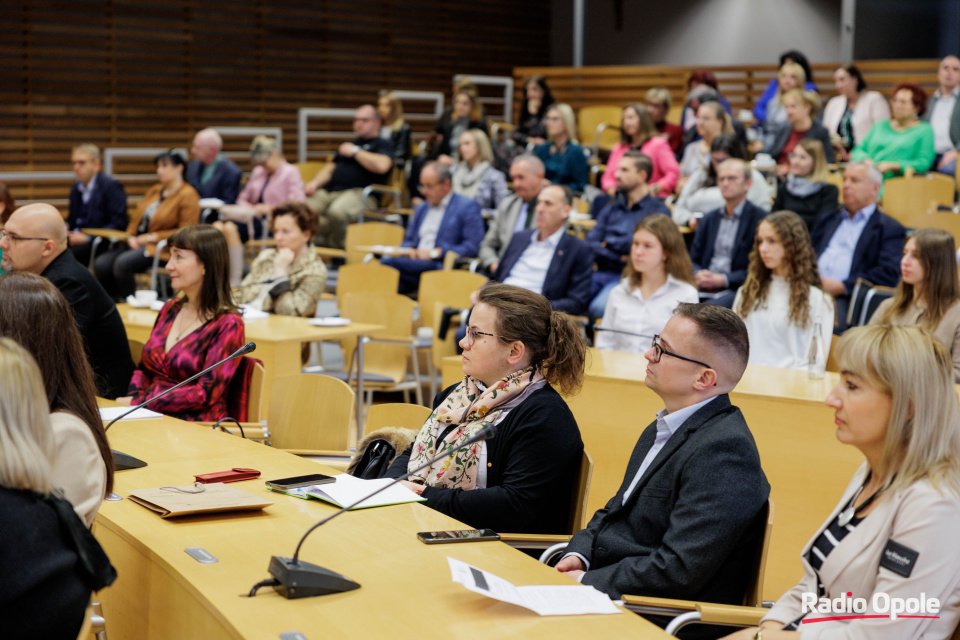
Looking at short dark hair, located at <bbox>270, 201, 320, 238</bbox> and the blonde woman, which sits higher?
short dark hair, located at <bbox>270, 201, 320, 238</bbox>

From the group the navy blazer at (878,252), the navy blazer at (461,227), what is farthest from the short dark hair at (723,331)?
the navy blazer at (461,227)

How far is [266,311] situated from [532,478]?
136 inches

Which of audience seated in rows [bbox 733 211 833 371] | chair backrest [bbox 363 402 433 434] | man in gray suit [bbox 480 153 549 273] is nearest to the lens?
chair backrest [bbox 363 402 433 434]

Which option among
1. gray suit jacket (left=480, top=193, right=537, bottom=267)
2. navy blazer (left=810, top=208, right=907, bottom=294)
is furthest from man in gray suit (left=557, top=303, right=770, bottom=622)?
gray suit jacket (left=480, top=193, right=537, bottom=267)

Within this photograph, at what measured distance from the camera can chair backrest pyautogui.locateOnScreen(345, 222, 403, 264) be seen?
7.71 m

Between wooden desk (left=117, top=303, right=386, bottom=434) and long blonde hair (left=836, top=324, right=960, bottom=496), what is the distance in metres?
3.04

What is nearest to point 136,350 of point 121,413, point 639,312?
point 121,413

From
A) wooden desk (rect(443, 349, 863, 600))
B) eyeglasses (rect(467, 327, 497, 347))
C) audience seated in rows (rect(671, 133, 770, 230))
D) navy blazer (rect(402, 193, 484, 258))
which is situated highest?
audience seated in rows (rect(671, 133, 770, 230))

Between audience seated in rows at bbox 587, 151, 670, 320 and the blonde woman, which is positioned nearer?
the blonde woman

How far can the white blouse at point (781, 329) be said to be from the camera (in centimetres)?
445

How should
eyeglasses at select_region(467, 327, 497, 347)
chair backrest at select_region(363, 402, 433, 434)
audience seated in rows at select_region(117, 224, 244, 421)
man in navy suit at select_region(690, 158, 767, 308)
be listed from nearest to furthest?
1. eyeglasses at select_region(467, 327, 497, 347)
2. chair backrest at select_region(363, 402, 433, 434)
3. audience seated in rows at select_region(117, 224, 244, 421)
4. man in navy suit at select_region(690, 158, 767, 308)

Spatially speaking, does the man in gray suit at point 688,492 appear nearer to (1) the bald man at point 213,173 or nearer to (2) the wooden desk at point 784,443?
(2) the wooden desk at point 784,443

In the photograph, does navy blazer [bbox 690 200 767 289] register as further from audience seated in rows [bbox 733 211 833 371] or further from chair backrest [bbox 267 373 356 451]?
chair backrest [bbox 267 373 356 451]

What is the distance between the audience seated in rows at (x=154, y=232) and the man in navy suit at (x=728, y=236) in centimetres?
408
